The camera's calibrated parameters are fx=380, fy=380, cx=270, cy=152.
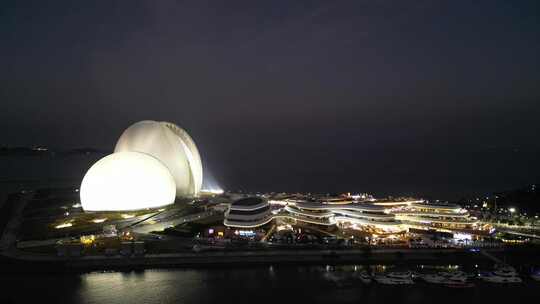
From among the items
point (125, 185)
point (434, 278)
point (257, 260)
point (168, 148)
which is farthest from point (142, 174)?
point (434, 278)

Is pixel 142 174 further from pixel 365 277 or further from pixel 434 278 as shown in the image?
pixel 434 278

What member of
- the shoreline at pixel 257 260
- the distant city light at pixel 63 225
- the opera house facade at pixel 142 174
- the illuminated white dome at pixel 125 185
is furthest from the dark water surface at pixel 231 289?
the opera house facade at pixel 142 174

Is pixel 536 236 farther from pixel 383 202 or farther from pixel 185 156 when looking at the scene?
pixel 185 156

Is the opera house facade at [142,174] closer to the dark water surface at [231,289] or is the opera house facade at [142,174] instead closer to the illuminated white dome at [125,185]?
the illuminated white dome at [125,185]

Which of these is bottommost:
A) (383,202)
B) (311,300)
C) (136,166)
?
(311,300)

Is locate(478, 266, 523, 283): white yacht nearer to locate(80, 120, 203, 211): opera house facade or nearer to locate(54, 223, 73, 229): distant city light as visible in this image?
locate(80, 120, 203, 211): opera house facade

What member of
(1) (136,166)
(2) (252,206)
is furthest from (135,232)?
(2) (252,206)
